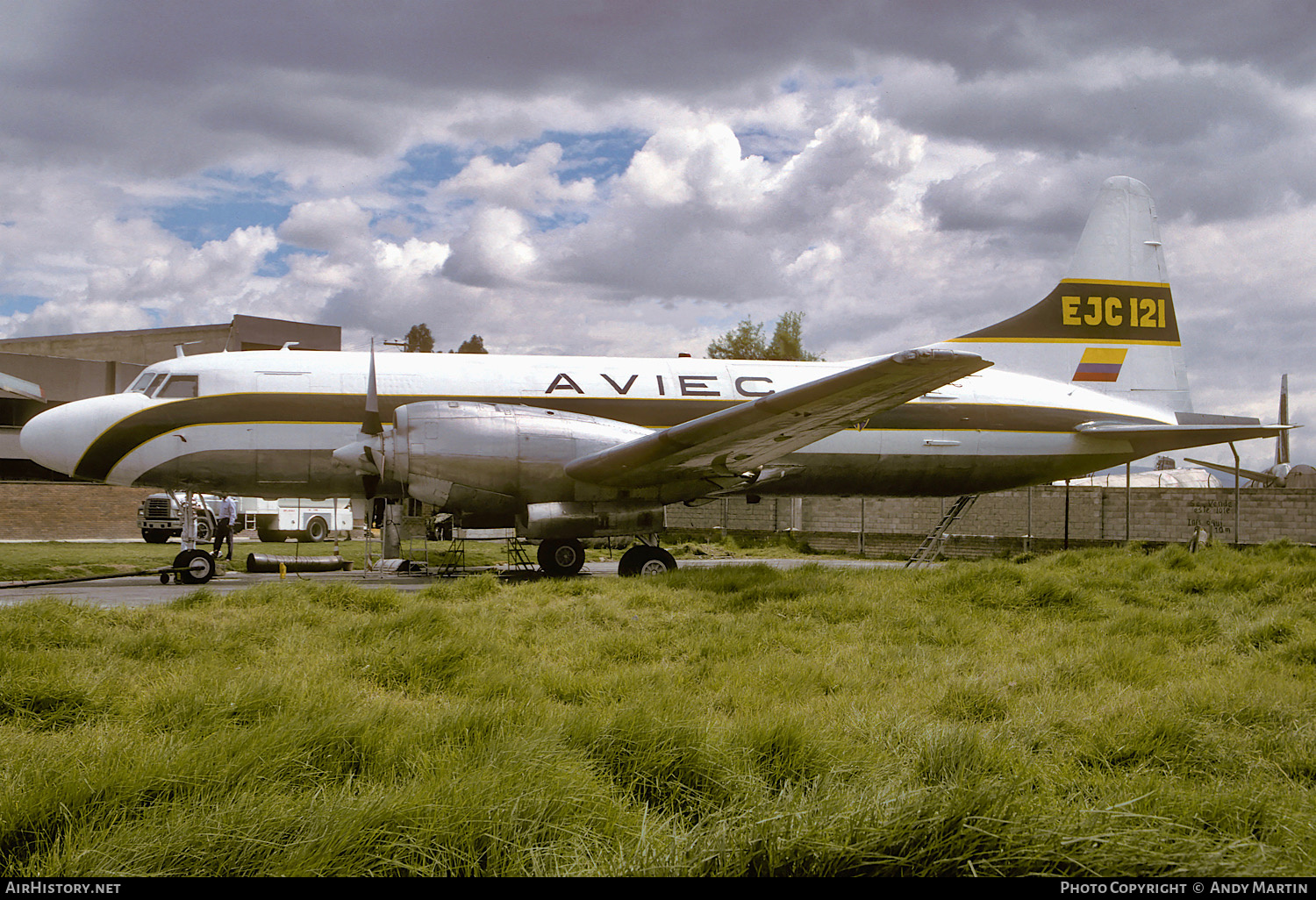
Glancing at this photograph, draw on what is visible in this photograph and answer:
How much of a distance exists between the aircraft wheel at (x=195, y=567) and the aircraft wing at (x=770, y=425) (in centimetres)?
649

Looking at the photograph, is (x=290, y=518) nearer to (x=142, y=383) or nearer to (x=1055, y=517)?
(x=142, y=383)

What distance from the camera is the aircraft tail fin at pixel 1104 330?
1758cm

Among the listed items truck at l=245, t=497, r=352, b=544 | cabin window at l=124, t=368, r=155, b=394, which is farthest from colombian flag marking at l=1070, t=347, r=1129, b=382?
truck at l=245, t=497, r=352, b=544

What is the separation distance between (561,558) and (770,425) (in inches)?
188

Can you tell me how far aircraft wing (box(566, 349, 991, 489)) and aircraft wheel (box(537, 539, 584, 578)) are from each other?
196cm

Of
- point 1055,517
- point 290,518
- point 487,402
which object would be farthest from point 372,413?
point 290,518

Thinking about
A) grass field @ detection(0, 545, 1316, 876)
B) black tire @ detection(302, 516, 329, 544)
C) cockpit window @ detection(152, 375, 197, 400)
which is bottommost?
black tire @ detection(302, 516, 329, 544)

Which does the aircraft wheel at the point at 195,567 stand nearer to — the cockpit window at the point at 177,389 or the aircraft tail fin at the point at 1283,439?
the cockpit window at the point at 177,389

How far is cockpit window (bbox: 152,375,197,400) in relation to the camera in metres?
14.2

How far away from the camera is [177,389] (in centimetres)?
1427

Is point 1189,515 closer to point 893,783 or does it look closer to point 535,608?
point 535,608

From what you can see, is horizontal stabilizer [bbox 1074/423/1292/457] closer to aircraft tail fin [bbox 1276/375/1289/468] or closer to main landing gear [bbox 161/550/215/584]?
main landing gear [bbox 161/550/215/584]

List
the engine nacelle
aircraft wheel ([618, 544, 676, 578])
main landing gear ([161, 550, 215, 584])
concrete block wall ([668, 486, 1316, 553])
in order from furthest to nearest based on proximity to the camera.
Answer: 1. concrete block wall ([668, 486, 1316, 553])
2. aircraft wheel ([618, 544, 676, 578])
3. main landing gear ([161, 550, 215, 584])
4. the engine nacelle

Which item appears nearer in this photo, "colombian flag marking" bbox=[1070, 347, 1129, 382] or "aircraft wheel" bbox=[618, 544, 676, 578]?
"aircraft wheel" bbox=[618, 544, 676, 578]
